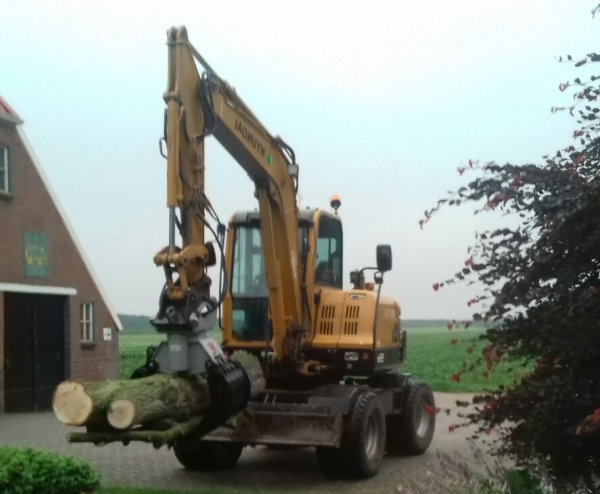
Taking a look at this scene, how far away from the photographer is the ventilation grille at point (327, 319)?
1212cm

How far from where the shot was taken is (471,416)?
6.10 meters

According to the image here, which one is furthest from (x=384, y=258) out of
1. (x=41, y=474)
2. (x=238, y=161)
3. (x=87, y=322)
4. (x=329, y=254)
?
(x=87, y=322)

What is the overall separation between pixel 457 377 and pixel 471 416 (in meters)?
0.29

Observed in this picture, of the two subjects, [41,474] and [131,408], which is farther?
[41,474]

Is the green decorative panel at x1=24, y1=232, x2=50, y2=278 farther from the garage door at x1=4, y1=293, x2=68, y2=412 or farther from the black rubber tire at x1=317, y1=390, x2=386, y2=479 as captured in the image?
the black rubber tire at x1=317, y1=390, x2=386, y2=479

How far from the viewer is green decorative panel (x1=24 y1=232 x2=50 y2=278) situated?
2050 cm

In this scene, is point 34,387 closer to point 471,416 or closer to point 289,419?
point 289,419

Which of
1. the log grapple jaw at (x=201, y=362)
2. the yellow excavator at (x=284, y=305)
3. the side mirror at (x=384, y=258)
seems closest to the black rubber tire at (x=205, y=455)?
the yellow excavator at (x=284, y=305)

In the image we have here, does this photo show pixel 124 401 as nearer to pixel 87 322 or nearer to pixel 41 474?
pixel 41 474

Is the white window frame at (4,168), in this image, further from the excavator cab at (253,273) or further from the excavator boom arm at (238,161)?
the excavator boom arm at (238,161)

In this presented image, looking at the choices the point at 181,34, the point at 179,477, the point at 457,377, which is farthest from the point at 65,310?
the point at 457,377

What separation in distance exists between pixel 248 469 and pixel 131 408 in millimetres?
4738

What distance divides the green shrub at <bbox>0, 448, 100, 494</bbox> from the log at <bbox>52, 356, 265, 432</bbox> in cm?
110

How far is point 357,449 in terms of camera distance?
36.2 ft
